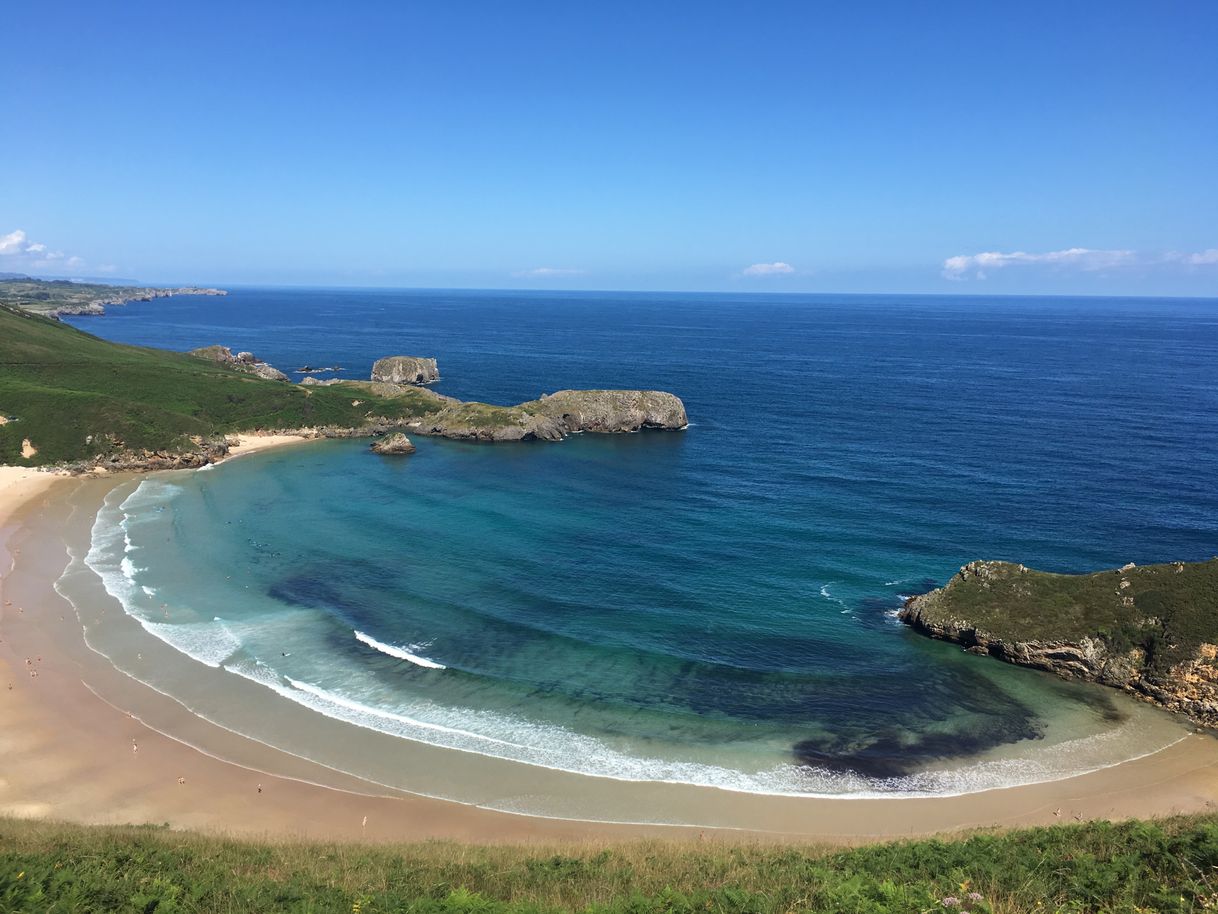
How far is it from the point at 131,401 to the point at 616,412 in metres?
77.9

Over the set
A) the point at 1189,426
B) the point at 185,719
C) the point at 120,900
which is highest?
the point at 1189,426

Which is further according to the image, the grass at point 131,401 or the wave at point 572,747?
the grass at point 131,401

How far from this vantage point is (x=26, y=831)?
2630cm

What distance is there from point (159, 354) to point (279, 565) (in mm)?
118960

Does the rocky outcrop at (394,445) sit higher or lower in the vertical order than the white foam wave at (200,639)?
higher

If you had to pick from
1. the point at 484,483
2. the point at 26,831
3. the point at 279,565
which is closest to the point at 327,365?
the point at 484,483

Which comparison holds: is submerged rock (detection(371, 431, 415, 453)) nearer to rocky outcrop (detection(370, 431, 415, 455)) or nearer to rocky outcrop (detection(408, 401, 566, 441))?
rocky outcrop (detection(370, 431, 415, 455))

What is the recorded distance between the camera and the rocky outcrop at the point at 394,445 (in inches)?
4050

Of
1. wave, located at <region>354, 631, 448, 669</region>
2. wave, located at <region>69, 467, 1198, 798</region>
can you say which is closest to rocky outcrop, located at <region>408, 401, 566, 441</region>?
wave, located at <region>354, 631, 448, 669</region>

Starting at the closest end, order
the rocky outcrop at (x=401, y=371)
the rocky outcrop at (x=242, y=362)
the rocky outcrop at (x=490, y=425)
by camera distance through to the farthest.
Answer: the rocky outcrop at (x=490, y=425) < the rocky outcrop at (x=242, y=362) < the rocky outcrop at (x=401, y=371)

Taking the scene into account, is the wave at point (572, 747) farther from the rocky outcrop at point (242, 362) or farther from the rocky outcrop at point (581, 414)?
the rocky outcrop at point (242, 362)

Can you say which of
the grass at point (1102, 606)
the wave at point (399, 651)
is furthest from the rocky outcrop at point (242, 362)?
the grass at point (1102, 606)

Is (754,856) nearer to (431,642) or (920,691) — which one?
(920,691)

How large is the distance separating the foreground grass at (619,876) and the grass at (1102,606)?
21.1 m
